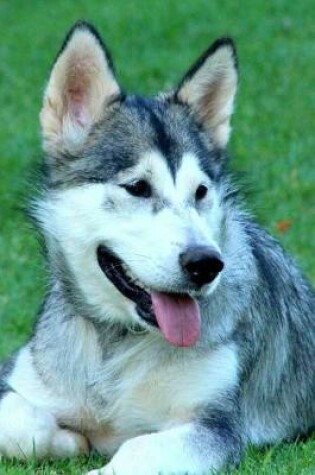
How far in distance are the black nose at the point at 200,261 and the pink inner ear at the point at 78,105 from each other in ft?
3.28

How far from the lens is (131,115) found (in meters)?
6.52

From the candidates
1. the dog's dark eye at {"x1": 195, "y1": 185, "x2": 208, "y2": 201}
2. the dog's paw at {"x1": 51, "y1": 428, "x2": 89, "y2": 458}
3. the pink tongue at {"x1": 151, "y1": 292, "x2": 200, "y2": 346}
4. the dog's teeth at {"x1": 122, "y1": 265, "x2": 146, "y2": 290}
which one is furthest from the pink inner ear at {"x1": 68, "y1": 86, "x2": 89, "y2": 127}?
the dog's paw at {"x1": 51, "y1": 428, "x2": 89, "y2": 458}

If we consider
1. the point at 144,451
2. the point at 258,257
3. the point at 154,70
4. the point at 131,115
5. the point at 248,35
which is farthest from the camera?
the point at 248,35

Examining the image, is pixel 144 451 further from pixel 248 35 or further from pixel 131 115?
pixel 248 35

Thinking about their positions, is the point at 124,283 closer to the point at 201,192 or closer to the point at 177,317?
the point at 177,317

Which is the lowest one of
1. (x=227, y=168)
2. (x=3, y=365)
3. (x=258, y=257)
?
(x=3, y=365)

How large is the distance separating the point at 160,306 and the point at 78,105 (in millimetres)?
1077

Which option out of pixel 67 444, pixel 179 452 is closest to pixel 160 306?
pixel 179 452

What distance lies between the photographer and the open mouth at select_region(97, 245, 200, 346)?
624 centimetres

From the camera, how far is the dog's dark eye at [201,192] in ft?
20.9

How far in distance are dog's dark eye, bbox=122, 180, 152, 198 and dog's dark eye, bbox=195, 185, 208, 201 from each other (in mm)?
247

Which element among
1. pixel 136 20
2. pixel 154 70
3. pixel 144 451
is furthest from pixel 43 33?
pixel 144 451

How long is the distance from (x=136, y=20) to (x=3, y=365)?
38.3 ft

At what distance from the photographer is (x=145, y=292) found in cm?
628
